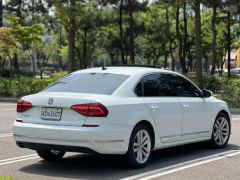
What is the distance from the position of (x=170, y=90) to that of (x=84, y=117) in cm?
211

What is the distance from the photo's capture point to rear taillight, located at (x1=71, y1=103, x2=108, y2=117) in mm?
7973

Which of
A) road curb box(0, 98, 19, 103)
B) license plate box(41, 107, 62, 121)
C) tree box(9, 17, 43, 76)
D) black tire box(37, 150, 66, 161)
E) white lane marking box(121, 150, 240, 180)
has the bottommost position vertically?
road curb box(0, 98, 19, 103)

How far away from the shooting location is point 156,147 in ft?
29.5

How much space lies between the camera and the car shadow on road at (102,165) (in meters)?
8.16

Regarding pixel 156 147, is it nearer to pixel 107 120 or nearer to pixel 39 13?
pixel 107 120

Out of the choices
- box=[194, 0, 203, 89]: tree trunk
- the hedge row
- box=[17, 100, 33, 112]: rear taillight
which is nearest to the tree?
the hedge row

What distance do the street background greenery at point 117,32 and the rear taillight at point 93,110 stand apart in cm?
1499

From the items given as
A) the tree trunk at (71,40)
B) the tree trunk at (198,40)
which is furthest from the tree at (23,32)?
the tree trunk at (198,40)

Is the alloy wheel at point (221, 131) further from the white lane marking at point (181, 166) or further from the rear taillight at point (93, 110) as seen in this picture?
the rear taillight at point (93, 110)

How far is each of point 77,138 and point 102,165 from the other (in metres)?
1.13

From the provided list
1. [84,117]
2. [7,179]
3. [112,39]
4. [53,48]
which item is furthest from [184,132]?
[53,48]

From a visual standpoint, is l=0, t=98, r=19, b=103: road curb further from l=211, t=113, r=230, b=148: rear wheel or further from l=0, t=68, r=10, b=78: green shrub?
l=211, t=113, r=230, b=148: rear wheel

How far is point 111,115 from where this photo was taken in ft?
26.4

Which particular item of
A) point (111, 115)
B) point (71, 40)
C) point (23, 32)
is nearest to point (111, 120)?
point (111, 115)
